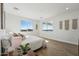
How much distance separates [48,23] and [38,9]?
378 millimetres

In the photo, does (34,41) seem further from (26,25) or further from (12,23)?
(12,23)

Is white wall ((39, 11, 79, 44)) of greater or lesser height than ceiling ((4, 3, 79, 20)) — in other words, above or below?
below

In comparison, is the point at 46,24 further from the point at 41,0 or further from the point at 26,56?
the point at 26,56

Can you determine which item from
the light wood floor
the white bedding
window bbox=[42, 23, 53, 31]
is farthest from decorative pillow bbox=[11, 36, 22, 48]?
window bbox=[42, 23, 53, 31]

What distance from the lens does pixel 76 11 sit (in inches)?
107

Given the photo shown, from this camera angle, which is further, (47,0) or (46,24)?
(46,24)

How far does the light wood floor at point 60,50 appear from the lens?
2717 millimetres

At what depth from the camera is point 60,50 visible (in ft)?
8.97

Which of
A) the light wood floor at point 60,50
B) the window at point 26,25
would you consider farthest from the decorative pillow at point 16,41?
the light wood floor at point 60,50

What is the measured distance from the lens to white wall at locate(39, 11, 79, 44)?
2.72 meters

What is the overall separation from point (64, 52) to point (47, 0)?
1068 mm

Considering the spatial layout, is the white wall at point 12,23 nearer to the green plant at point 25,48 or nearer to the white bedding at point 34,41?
the white bedding at point 34,41

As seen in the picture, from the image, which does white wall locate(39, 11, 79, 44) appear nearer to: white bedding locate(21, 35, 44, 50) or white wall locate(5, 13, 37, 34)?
white bedding locate(21, 35, 44, 50)

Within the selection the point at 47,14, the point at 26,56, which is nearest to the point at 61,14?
the point at 47,14
